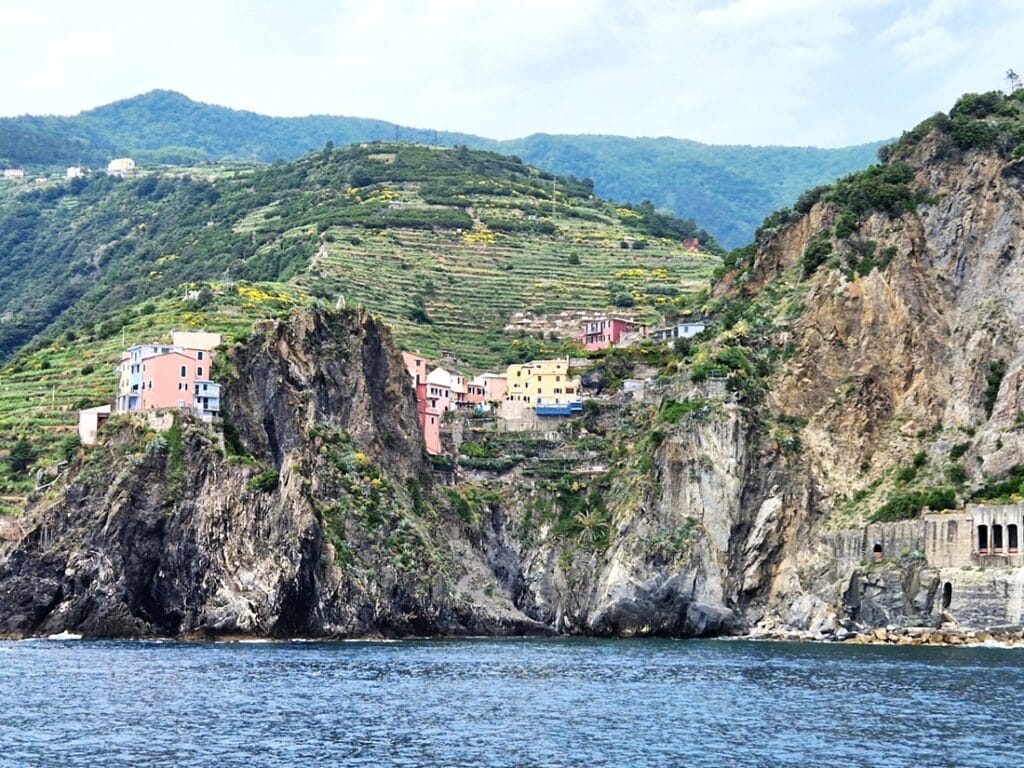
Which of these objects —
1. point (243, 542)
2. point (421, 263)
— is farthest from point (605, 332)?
point (243, 542)

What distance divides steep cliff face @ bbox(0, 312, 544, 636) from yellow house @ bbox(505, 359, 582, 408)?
20.1 m

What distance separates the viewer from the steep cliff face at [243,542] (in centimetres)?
10450

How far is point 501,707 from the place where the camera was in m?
71.2

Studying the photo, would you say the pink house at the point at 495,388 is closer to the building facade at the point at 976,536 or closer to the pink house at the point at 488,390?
the pink house at the point at 488,390

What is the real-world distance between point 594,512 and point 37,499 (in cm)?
3607

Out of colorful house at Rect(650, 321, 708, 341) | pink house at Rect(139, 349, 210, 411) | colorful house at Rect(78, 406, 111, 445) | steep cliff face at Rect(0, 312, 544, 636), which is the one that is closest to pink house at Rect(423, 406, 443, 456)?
steep cliff face at Rect(0, 312, 544, 636)

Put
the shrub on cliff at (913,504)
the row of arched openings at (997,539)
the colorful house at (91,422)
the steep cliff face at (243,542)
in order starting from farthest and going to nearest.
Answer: the colorful house at (91,422) → the shrub on cliff at (913,504) → the steep cliff face at (243,542) → the row of arched openings at (997,539)

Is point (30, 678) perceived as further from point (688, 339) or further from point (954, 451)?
point (688, 339)

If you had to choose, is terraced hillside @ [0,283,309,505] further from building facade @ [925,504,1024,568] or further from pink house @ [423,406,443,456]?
building facade @ [925,504,1024,568]

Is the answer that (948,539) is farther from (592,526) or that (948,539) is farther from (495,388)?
(495,388)

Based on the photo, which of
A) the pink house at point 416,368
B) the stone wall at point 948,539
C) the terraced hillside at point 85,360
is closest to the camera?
the stone wall at point 948,539

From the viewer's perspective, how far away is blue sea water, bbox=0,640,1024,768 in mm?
58875

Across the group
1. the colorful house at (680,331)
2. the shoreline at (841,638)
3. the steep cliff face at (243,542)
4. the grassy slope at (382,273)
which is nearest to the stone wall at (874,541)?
the shoreline at (841,638)

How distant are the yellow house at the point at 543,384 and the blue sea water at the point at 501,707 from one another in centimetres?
3714
